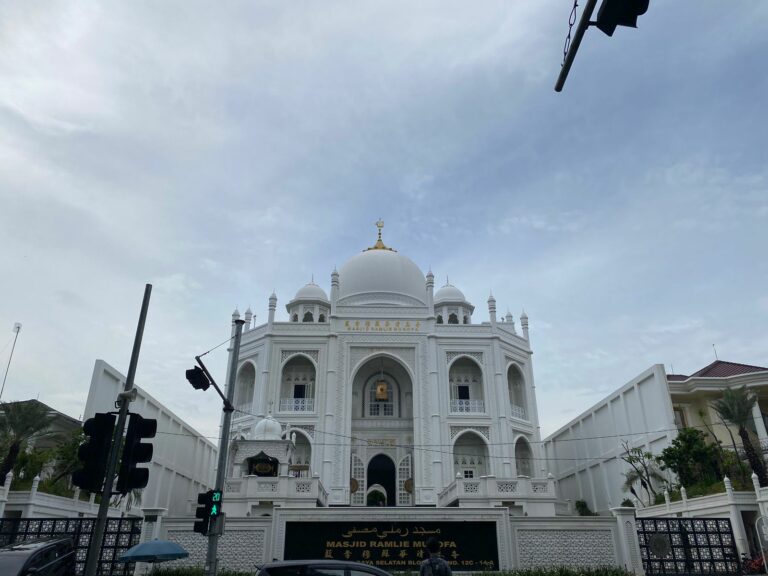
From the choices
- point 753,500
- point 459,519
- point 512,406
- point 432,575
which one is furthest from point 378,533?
point 512,406

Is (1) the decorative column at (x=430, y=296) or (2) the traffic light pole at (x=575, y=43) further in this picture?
(1) the decorative column at (x=430, y=296)

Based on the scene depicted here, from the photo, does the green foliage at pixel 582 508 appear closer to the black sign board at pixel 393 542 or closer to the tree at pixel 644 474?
the tree at pixel 644 474

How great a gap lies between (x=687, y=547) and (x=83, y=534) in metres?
13.5

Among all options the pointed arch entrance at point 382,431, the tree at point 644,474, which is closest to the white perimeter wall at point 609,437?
the tree at point 644,474

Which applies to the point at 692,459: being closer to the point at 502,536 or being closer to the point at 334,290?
the point at 502,536

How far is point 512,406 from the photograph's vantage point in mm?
30547

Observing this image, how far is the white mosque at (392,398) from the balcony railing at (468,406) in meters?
0.05

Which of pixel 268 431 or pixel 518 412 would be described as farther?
pixel 518 412

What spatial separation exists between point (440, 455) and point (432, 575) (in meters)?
21.1

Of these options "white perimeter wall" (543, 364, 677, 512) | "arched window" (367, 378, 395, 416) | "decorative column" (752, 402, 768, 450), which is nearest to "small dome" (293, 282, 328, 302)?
"arched window" (367, 378, 395, 416)

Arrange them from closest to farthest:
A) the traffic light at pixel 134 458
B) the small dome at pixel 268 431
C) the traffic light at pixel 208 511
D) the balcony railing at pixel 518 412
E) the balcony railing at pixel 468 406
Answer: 1. the traffic light at pixel 134 458
2. the traffic light at pixel 208 511
3. the small dome at pixel 268 431
4. the balcony railing at pixel 468 406
5. the balcony railing at pixel 518 412

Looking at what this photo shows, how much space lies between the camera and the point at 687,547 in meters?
12.7

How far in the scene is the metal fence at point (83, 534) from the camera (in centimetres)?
1245

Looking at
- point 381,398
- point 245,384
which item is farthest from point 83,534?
point 381,398
